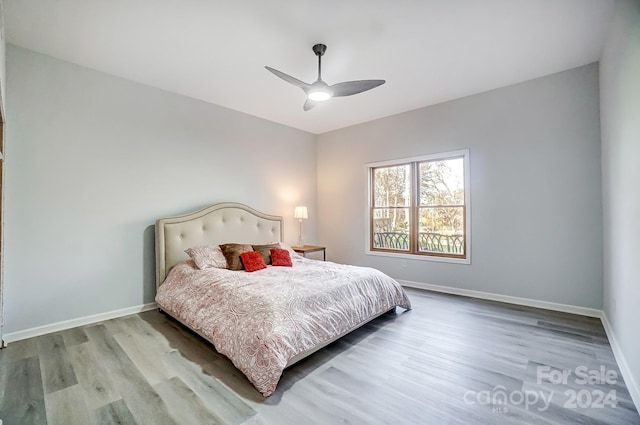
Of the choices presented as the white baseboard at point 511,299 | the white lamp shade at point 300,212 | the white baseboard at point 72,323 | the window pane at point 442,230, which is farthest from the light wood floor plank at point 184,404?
the window pane at point 442,230

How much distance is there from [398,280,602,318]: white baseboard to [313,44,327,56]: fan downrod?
12.0 feet

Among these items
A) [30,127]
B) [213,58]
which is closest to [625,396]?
[213,58]

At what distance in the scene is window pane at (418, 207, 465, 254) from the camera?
14.6ft

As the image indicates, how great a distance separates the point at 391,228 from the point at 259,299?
10.9ft

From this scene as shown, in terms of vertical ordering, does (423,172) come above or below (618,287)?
above

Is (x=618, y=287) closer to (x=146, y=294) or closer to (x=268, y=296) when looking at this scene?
(x=268, y=296)

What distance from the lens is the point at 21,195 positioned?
2.88m

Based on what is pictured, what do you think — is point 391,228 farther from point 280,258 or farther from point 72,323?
point 72,323

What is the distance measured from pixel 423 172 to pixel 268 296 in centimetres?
348

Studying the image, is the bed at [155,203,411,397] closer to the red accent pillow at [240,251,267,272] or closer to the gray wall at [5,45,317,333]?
the red accent pillow at [240,251,267,272]

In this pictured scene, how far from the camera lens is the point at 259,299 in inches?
95.6

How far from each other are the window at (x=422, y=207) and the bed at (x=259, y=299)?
4.78 feet

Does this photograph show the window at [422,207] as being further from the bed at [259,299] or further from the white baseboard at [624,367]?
the white baseboard at [624,367]

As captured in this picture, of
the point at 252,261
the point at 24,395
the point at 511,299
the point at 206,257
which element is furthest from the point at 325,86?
the point at 511,299
